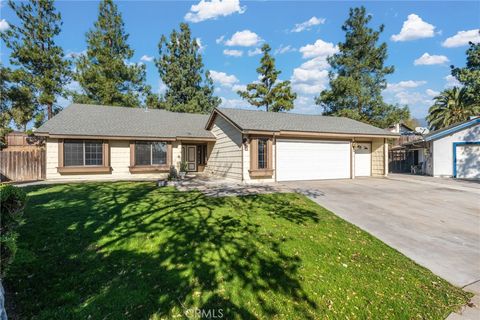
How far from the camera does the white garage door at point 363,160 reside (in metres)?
15.7

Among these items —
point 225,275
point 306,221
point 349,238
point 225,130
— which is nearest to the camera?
point 225,275

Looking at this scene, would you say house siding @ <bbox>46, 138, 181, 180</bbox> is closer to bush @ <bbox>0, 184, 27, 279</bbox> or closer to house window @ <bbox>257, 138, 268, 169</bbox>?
house window @ <bbox>257, 138, 268, 169</bbox>

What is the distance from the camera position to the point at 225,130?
14.2m

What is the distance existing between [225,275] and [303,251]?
157cm

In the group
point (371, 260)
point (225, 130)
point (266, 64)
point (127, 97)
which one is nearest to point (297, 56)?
point (266, 64)

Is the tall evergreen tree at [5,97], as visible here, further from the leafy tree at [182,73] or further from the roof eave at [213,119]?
the roof eave at [213,119]

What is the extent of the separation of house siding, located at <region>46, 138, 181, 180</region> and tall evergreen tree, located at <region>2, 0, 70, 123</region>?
1339 cm

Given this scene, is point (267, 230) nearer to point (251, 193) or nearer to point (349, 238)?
point (349, 238)

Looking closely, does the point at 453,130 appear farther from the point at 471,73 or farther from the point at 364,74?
the point at 364,74

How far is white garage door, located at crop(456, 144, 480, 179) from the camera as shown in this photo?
15.3 meters

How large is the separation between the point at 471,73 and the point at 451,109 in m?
11.9

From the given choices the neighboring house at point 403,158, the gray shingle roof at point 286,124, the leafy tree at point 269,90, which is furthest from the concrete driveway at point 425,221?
the leafy tree at point 269,90

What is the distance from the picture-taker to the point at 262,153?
40.6 ft

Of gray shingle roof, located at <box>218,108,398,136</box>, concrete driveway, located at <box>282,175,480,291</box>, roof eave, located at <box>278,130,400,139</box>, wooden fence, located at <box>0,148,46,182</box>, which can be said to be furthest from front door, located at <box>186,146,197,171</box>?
concrete driveway, located at <box>282,175,480,291</box>
